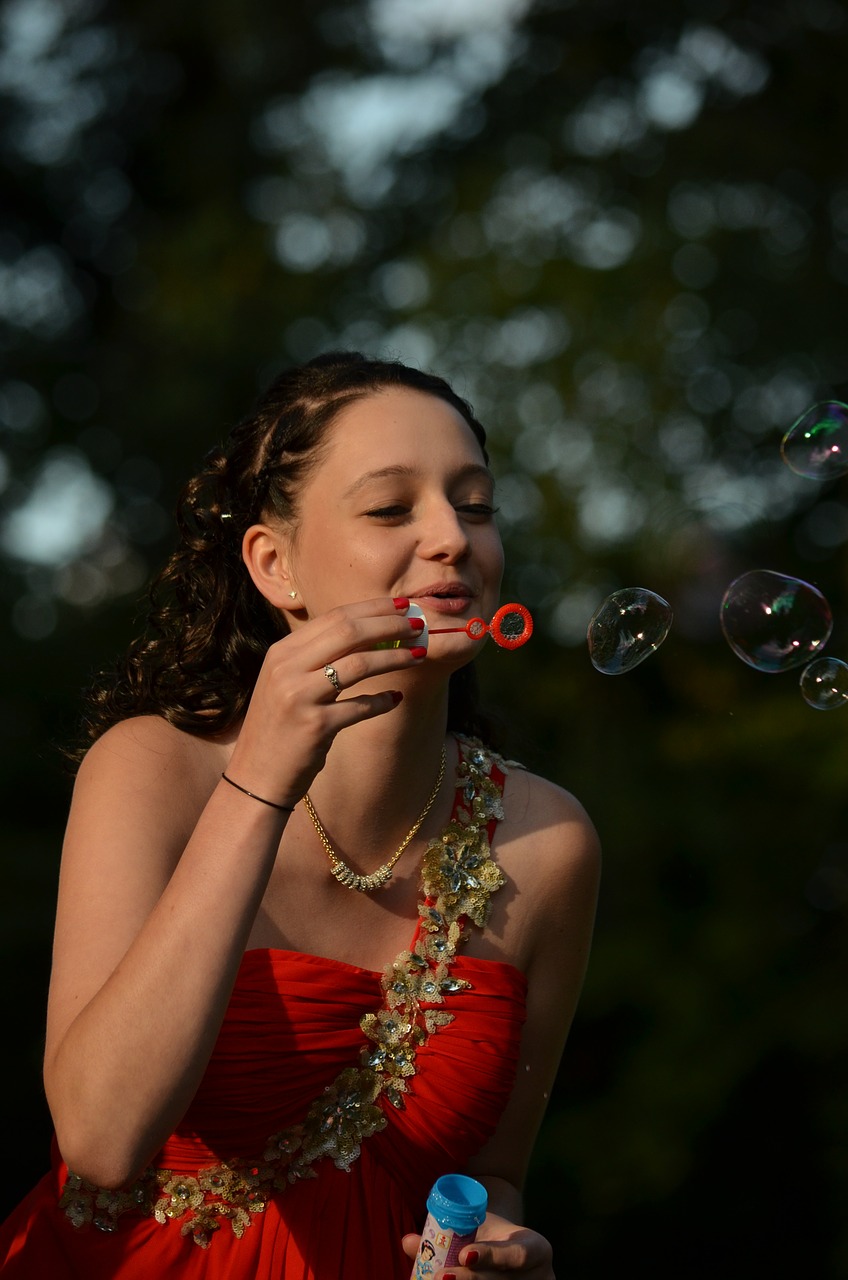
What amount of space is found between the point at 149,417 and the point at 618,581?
7.59 feet

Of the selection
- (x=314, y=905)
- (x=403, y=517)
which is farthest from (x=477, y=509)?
(x=314, y=905)

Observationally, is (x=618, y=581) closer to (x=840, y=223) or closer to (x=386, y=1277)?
(x=840, y=223)

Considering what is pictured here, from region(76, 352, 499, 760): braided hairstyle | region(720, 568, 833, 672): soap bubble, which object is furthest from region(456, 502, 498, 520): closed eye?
region(720, 568, 833, 672): soap bubble

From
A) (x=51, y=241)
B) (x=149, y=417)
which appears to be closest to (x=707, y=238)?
(x=149, y=417)

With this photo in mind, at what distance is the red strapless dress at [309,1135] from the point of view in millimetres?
2070

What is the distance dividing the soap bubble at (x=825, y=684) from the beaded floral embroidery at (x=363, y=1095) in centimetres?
99

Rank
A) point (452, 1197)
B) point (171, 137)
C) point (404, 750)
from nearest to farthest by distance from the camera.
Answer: point (452, 1197), point (404, 750), point (171, 137)

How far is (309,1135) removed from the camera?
7.00 ft

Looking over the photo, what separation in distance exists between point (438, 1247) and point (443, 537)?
105 centimetres

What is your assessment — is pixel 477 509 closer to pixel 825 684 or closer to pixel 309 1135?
pixel 309 1135

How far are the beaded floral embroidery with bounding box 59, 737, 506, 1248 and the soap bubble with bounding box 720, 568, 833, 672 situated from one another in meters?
0.92

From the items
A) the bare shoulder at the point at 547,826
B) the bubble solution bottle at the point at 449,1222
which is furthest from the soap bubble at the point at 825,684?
the bubble solution bottle at the point at 449,1222

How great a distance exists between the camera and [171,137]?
6.28m

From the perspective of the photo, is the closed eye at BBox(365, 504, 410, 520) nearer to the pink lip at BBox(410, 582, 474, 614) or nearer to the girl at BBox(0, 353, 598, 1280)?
the girl at BBox(0, 353, 598, 1280)
